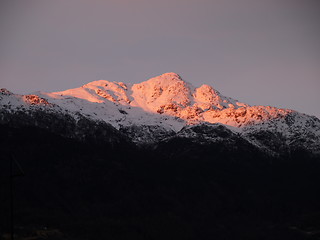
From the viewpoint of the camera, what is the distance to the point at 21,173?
3442 inches
